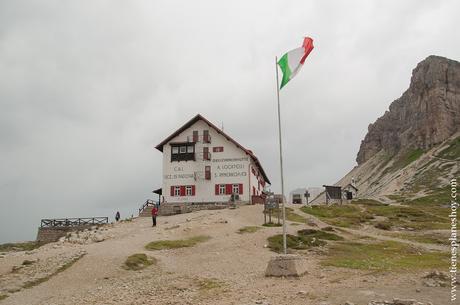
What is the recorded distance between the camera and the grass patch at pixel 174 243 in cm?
3250

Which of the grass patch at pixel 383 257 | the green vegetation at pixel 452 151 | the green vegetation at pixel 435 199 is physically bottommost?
the grass patch at pixel 383 257

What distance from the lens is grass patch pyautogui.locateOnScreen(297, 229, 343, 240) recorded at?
119ft

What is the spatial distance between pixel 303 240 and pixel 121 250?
13.7 metres

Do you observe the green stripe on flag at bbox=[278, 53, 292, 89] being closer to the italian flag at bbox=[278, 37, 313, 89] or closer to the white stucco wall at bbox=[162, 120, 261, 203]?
the italian flag at bbox=[278, 37, 313, 89]

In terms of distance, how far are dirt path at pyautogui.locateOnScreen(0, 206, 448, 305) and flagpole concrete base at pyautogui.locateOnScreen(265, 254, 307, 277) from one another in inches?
16.5

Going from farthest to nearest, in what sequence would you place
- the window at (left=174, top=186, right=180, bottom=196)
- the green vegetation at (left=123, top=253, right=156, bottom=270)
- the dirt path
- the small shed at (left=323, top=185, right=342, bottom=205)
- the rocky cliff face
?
the rocky cliff face → the small shed at (left=323, top=185, right=342, bottom=205) → the window at (left=174, top=186, right=180, bottom=196) → the green vegetation at (left=123, top=253, right=156, bottom=270) → the dirt path

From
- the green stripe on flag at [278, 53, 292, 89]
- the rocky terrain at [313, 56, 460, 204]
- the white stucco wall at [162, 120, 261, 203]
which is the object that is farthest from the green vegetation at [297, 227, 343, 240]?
the rocky terrain at [313, 56, 460, 204]

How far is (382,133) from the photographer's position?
575ft

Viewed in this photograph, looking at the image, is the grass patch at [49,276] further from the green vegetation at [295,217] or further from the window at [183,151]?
the window at [183,151]

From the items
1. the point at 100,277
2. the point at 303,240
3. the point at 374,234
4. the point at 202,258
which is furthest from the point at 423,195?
the point at 100,277

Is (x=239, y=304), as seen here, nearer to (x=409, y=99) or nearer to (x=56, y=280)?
(x=56, y=280)

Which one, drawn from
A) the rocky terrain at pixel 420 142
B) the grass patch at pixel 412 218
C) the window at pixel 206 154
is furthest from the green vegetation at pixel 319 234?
the rocky terrain at pixel 420 142

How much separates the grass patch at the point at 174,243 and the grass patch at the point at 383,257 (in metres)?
10.4

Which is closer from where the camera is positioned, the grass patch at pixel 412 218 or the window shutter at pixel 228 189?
the grass patch at pixel 412 218
